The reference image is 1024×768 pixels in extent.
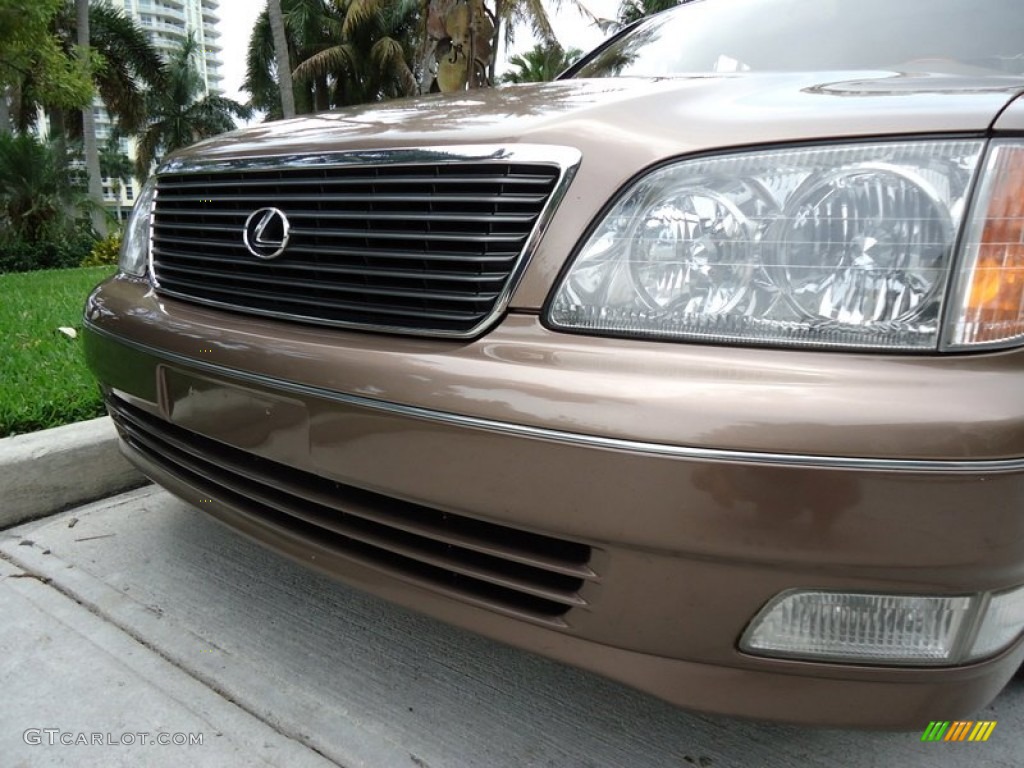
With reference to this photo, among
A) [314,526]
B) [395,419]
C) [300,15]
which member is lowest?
[314,526]

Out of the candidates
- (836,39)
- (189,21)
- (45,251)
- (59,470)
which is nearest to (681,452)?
(836,39)

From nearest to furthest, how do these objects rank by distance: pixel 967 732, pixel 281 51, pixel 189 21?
1. pixel 967 732
2. pixel 281 51
3. pixel 189 21

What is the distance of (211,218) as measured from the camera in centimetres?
177

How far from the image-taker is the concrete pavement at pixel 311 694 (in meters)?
1.51

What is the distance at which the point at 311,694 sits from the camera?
166cm

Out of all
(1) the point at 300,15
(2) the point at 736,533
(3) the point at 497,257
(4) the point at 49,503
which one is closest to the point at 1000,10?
(3) the point at 497,257

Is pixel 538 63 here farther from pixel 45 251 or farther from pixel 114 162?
pixel 114 162

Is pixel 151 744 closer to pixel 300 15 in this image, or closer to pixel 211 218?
pixel 211 218

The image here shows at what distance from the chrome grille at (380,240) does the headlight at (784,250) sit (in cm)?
14

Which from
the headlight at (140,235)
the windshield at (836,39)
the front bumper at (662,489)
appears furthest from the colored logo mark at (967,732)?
the headlight at (140,235)

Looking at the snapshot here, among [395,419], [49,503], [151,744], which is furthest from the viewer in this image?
[49,503]

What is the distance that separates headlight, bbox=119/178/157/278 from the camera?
204 cm

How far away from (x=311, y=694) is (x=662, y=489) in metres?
1.02

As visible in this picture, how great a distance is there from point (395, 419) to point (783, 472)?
60 centimetres
